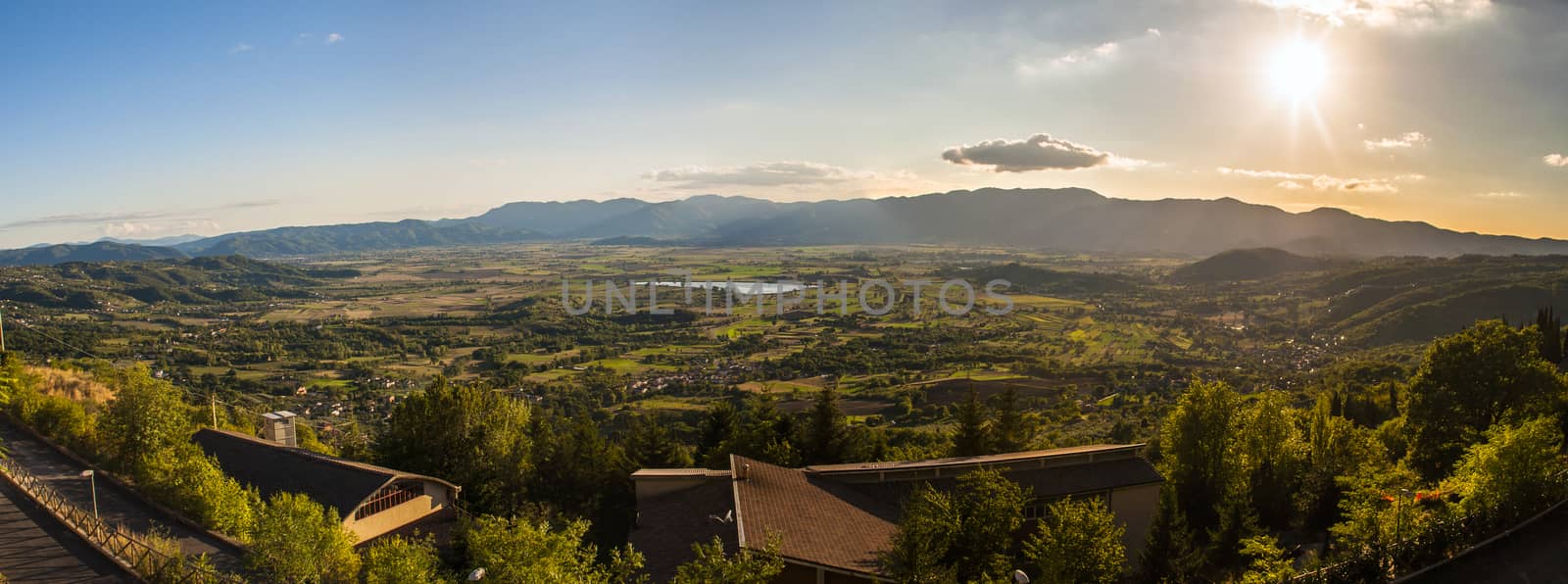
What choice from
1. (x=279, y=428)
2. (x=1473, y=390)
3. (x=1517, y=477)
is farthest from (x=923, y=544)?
(x=279, y=428)

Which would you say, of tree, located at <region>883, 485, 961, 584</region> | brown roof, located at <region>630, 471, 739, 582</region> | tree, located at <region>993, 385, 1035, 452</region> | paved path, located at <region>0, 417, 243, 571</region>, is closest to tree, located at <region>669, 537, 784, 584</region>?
tree, located at <region>883, 485, 961, 584</region>

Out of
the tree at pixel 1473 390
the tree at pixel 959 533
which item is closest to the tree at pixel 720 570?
the tree at pixel 959 533

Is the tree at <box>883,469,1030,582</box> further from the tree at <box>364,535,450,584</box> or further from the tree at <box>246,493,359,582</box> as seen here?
the tree at <box>246,493,359,582</box>

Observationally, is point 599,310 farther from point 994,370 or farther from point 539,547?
point 539,547

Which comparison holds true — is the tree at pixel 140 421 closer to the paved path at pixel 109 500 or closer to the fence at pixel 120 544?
the paved path at pixel 109 500

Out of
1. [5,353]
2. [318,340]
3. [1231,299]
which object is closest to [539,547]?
[5,353]

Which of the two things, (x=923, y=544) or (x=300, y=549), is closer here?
(x=923, y=544)

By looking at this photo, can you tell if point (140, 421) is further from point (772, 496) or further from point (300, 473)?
point (772, 496)
